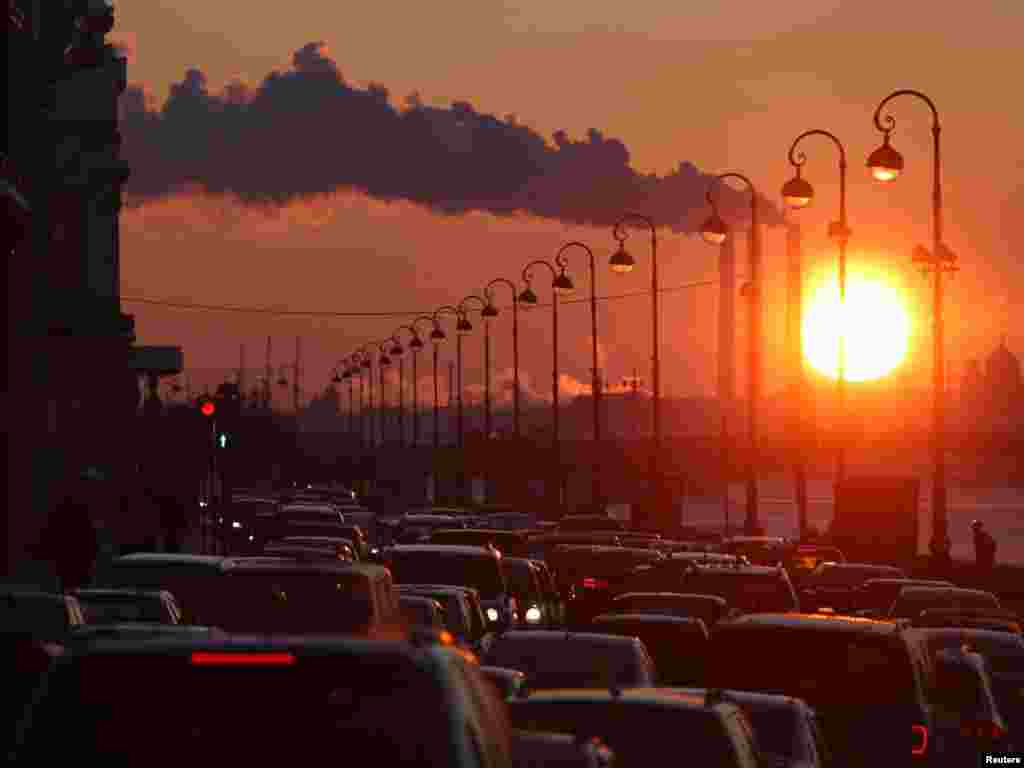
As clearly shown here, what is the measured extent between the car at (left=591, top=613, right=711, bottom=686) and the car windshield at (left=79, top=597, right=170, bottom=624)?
386 centimetres

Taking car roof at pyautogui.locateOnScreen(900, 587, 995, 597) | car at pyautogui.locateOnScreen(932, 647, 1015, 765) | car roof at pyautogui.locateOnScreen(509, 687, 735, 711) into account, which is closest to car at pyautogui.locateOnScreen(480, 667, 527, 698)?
car roof at pyautogui.locateOnScreen(509, 687, 735, 711)

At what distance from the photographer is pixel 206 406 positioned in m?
37.2

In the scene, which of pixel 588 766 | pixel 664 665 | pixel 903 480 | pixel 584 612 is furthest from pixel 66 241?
pixel 588 766

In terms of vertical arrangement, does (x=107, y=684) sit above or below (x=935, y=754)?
above

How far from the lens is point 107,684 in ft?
23.8

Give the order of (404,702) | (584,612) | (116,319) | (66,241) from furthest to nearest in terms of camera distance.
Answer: (116,319) < (66,241) < (584,612) < (404,702)

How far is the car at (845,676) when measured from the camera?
1720 cm

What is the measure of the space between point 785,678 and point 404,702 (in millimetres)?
10748

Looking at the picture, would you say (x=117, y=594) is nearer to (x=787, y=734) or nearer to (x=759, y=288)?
(x=787, y=734)

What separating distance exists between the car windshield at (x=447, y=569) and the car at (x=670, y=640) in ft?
23.9

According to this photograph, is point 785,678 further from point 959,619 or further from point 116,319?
point 116,319

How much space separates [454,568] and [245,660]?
23744 mm

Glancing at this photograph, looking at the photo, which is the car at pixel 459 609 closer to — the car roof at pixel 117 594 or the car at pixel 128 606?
the car roof at pixel 117 594

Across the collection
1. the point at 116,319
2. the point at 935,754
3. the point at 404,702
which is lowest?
the point at 935,754
